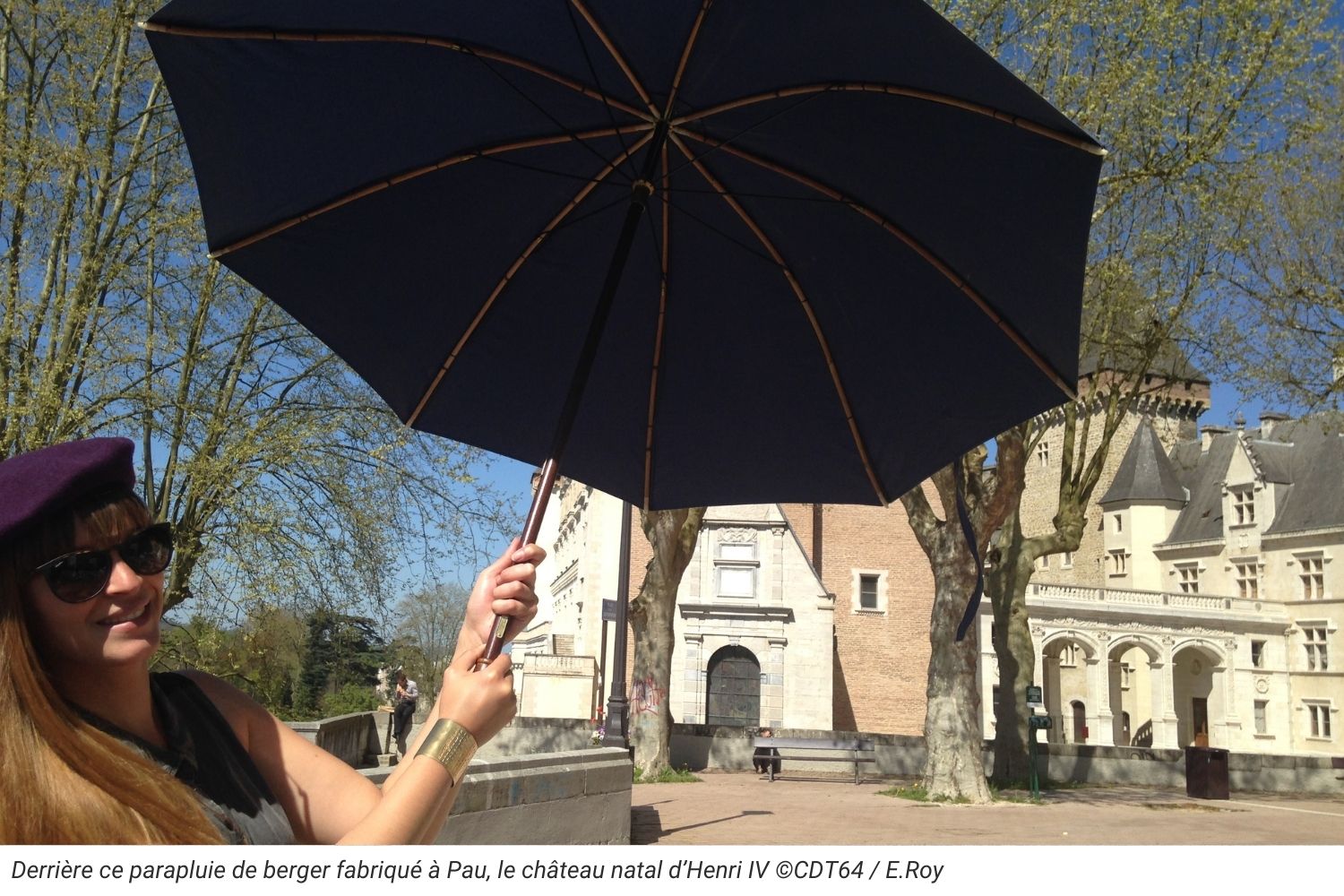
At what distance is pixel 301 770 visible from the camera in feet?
6.74

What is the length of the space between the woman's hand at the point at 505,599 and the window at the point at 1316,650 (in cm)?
6463

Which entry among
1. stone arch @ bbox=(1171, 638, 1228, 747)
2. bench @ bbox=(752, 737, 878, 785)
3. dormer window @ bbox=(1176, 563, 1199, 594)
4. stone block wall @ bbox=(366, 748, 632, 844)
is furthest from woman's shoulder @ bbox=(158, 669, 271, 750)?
dormer window @ bbox=(1176, 563, 1199, 594)

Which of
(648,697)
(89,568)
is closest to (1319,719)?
(648,697)

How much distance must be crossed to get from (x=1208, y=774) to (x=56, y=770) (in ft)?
80.4

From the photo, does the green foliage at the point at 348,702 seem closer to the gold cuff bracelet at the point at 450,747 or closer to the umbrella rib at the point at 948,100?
the umbrella rib at the point at 948,100

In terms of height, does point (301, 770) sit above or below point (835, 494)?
below

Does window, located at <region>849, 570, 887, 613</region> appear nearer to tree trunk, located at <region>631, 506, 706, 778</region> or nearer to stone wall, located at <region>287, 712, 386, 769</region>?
tree trunk, located at <region>631, 506, 706, 778</region>

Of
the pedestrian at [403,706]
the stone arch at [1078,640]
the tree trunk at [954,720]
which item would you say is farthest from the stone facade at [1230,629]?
the pedestrian at [403,706]

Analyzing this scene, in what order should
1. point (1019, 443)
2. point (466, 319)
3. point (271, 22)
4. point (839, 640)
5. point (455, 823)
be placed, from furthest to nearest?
point (839, 640)
point (1019, 443)
point (455, 823)
point (466, 319)
point (271, 22)

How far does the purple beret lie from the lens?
5.48 feet

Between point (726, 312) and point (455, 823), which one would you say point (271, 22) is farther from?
point (455, 823)

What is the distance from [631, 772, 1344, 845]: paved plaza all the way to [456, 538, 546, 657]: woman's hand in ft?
36.6
